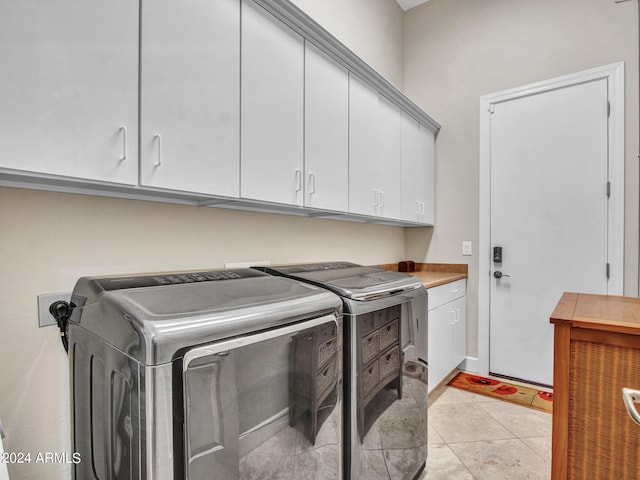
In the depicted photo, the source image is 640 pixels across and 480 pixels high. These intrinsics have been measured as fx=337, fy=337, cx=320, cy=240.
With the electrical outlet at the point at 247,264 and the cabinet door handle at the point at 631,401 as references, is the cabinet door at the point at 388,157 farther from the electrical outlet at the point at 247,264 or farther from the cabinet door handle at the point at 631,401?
the cabinet door handle at the point at 631,401

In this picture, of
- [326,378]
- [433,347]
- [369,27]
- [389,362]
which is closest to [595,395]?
[389,362]

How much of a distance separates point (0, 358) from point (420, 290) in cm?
172

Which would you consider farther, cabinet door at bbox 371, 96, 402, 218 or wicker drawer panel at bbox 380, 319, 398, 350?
cabinet door at bbox 371, 96, 402, 218

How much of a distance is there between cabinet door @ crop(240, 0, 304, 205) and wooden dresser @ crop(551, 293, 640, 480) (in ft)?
4.20

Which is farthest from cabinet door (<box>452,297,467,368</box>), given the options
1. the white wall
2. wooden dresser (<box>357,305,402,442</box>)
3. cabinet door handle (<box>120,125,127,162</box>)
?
cabinet door handle (<box>120,125,127,162</box>)

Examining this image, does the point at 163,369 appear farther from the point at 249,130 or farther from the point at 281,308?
the point at 249,130

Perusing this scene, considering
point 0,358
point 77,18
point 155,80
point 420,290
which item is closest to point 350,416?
point 420,290

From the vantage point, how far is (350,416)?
1345 mm

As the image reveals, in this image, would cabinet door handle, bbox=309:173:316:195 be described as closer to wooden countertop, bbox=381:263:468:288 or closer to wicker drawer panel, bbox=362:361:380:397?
wicker drawer panel, bbox=362:361:380:397

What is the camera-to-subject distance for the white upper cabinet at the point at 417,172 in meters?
2.84

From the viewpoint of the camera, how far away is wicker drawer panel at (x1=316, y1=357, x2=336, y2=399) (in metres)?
1.21

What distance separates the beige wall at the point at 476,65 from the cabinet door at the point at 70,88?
2902 millimetres

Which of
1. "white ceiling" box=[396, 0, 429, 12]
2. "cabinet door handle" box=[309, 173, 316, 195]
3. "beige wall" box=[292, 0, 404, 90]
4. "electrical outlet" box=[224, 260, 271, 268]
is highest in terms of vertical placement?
"white ceiling" box=[396, 0, 429, 12]

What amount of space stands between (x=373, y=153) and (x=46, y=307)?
199 centimetres
